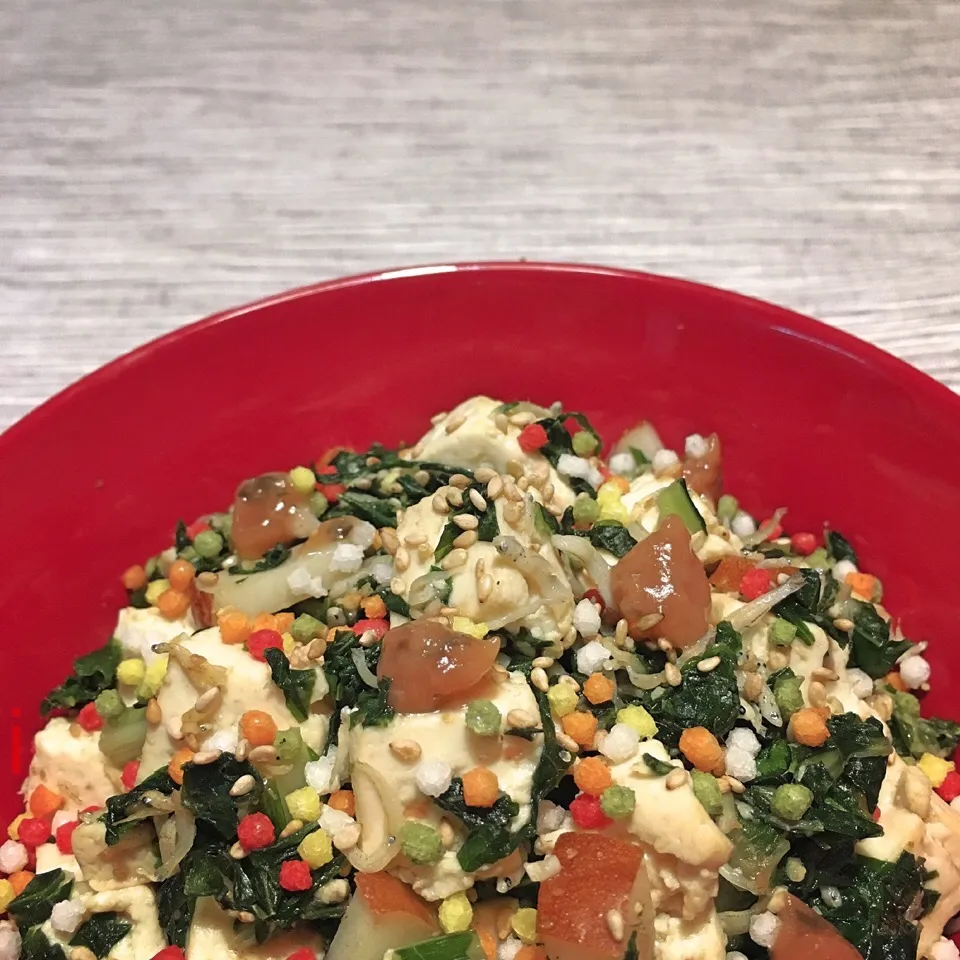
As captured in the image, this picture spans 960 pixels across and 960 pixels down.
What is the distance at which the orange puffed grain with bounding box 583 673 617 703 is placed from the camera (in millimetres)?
1975

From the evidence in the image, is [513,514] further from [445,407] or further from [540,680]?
[445,407]

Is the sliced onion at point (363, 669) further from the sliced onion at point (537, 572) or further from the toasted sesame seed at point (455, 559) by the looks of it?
the sliced onion at point (537, 572)

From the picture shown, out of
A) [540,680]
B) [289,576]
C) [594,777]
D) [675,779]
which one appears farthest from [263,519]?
[675,779]

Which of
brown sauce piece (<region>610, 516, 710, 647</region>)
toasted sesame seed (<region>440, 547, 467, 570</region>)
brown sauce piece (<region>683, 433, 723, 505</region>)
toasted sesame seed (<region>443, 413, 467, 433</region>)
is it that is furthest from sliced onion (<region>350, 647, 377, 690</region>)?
brown sauce piece (<region>683, 433, 723, 505</region>)

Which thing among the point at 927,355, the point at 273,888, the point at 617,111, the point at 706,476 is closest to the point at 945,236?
the point at 927,355

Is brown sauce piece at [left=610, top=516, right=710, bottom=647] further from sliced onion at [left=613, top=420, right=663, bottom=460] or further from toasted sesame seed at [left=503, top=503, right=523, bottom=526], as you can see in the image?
sliced onion at [left=613, top=420, right=663, bottom=460]

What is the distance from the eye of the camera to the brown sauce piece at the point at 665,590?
2057mm

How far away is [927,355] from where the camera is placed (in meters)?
3.07

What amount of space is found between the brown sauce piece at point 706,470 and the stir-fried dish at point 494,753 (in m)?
0.20

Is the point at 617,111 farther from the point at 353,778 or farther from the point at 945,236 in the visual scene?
the point at 353,778

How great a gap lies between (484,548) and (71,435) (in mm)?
1187

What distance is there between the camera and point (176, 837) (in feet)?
6.64

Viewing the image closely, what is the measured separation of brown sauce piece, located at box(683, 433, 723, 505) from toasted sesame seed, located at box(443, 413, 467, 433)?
0.66 meters

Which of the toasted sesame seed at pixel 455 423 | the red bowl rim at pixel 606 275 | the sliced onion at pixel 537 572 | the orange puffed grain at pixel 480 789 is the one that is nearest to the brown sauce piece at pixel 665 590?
the sliced onion at pixel 537 572
